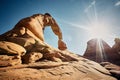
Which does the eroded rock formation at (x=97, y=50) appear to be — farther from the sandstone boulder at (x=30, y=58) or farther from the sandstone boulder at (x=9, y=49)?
the sandstone boulder at (x=9, y=49)

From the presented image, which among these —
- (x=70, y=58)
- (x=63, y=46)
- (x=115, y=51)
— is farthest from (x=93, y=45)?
(x=70, y=58)

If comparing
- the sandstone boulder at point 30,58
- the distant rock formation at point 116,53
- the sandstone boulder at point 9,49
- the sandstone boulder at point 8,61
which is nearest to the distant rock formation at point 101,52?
the distant rock formation at point 116,53

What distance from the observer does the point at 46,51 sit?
1016 centimetres

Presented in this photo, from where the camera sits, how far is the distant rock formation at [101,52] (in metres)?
34.7

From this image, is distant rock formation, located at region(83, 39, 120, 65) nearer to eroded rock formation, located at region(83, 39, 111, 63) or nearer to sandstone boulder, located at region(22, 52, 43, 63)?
eroded rock formation, located at region(83, 39, 111, 63)

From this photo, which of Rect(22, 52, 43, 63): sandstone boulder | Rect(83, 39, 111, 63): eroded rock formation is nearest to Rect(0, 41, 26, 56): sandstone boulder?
Rect(22, 52, 43, 63): sandstone boulder

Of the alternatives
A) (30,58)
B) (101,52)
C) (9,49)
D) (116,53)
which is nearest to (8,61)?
Answer: (9,49)

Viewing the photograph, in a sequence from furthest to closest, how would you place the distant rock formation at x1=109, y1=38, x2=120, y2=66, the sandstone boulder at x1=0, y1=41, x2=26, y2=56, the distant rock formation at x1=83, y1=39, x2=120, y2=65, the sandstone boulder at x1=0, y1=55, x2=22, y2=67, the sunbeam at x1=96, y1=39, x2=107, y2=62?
the sunbeam at x1=96, y1=39, x2=107, y2=62 < the distant rock formation at x1=83, y1=39, x2=120, y2=65 < the distant rock formation at x1=109, y1=38, x2=120, y2=66 < the sandstone boulder at x1=0, y1=41, x2=26, y2=56 < the sandstone boulder at x1=0, y1=55, x2=22, y2=67

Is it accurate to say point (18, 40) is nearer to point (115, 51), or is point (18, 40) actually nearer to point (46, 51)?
point (46, 51)

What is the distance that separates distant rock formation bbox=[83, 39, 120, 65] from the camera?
34725 mm

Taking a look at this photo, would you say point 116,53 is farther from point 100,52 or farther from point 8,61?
point 8,61

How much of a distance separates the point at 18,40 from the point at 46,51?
97.8 inches

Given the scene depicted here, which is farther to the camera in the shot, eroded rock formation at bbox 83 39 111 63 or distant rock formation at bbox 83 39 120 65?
eroded rock formation at bbox 83 39 111 63

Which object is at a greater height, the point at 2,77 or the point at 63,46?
the point at 63,46
